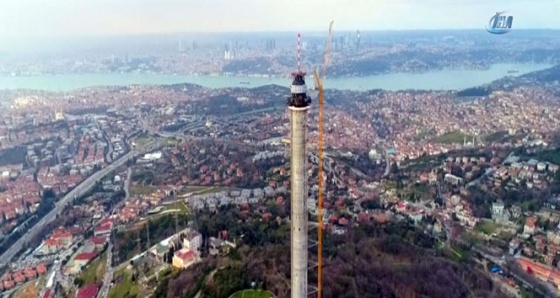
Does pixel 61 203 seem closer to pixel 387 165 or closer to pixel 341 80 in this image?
pixel 387 165

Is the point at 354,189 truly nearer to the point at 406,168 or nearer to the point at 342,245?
the point at 406,168

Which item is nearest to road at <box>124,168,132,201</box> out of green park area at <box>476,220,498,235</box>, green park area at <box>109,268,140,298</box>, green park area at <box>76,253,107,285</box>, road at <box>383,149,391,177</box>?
green park area at <box>76,253,107,285</box>

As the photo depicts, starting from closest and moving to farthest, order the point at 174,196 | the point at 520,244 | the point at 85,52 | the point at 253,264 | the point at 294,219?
the point at 294,219 → the point at 253,264 → the point at 520,244 → the point at 174,196 → the point at 85,52

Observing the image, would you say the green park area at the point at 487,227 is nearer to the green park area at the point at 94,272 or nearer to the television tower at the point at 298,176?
the television tower at the point at 298,176

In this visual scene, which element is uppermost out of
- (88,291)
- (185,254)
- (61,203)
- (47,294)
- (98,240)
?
(185,254)

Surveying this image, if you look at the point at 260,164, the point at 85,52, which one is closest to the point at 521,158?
the point at 260,164

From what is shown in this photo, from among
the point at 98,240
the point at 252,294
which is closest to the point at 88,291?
the point at 98,240
